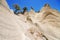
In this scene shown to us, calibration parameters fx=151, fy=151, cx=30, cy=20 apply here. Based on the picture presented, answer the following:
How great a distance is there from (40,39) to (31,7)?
410 inches

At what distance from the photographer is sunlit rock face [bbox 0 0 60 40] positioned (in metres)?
7.09

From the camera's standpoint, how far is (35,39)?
30.0 ft

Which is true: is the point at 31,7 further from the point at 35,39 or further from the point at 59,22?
the point at 35,39

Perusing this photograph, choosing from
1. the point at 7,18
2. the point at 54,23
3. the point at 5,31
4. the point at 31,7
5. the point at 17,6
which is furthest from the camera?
the point at 17,6

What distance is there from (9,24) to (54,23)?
7.60 metres

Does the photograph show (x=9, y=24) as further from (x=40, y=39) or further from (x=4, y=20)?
(x=40, y=39)

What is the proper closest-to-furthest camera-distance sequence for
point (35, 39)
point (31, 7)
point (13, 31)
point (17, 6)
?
point (13, 31) < point (35, 39) < point (31, 7) < point (17, 6)

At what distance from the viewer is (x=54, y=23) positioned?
561 inches

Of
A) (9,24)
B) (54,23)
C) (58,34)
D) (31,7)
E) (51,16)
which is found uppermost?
(31,7)

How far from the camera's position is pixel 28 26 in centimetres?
1093

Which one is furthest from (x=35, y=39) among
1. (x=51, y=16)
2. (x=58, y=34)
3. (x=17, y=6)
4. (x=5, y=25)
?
(x=17, y=6)

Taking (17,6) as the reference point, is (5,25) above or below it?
below

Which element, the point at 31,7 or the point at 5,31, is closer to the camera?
the point at 5,31

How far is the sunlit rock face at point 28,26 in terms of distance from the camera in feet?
23.3
